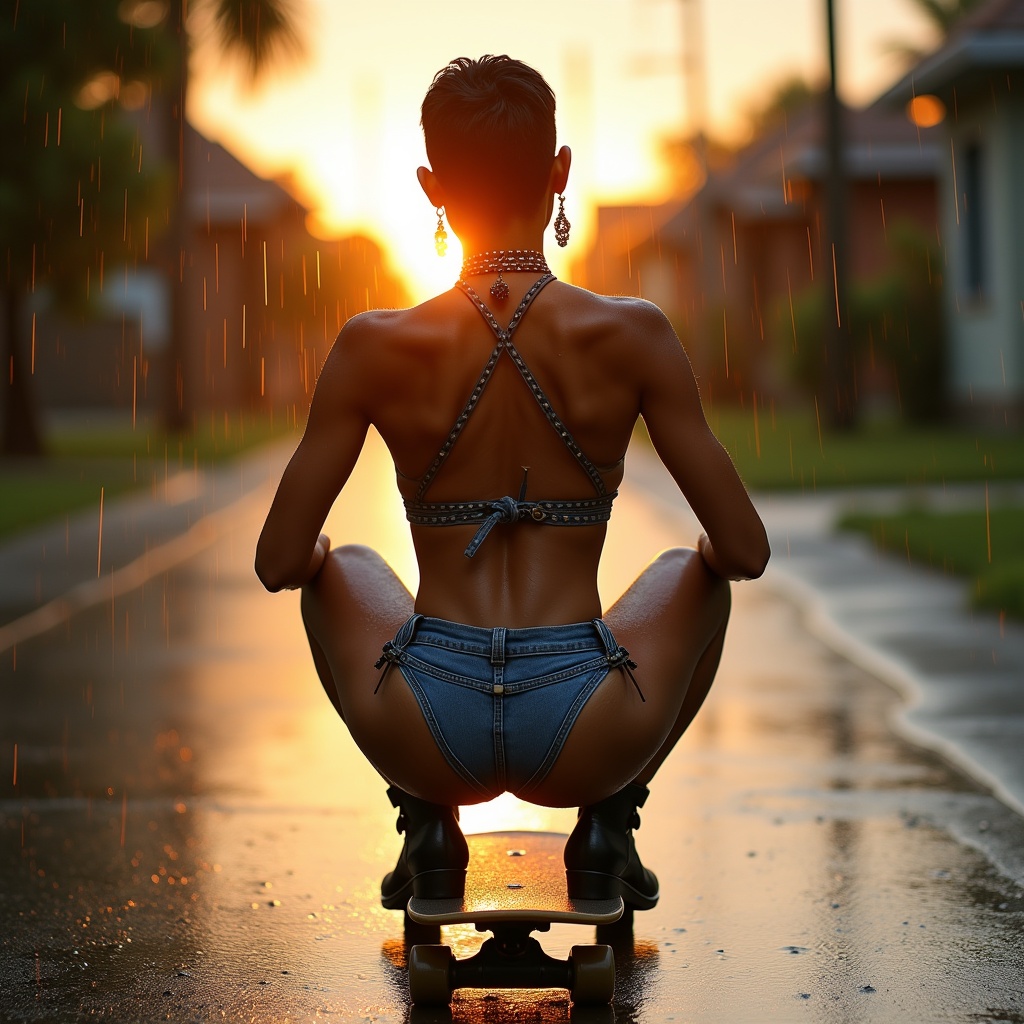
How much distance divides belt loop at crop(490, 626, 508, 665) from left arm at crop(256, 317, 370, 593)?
433 mm

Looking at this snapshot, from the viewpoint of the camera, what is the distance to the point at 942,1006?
143 inches

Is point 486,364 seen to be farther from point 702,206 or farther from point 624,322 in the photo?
point 702,206

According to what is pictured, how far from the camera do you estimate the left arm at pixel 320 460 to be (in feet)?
11.3

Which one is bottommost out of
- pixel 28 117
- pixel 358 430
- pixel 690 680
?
pixel 690 680

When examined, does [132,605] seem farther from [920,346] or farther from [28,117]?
[920,346]

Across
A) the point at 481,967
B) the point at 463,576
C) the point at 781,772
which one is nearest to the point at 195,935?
the point at 481,967

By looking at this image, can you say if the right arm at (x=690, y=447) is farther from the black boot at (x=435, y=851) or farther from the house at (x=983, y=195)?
the house at (x=983, y=195)

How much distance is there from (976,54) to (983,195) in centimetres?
351

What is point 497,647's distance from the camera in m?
3.36

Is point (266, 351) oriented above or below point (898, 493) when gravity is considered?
above

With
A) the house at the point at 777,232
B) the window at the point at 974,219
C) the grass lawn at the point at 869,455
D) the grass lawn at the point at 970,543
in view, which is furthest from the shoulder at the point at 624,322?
the house at the point at 777,232

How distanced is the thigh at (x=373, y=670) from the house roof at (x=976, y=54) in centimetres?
2018

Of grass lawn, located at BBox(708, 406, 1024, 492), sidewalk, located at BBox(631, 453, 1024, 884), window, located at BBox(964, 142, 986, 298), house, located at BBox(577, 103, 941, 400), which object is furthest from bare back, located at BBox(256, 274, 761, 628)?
house, located at BBox(577, 103, 941, 400)

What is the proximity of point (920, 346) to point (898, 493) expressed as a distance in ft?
36.4
